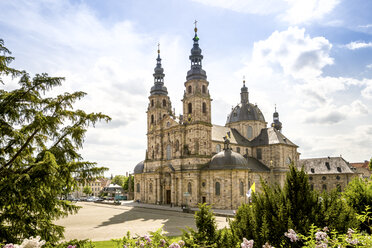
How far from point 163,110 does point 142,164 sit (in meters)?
12.6

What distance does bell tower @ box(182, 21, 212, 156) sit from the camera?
46.9m

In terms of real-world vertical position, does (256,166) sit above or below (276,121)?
below

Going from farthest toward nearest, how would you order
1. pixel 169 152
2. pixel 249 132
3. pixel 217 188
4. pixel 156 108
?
pixel 249 132 → pixel 156 108 → pixel 169 152 → pixel 217 188

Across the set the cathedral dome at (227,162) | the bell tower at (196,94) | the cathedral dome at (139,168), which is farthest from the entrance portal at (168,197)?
the bell tower at (196,94)

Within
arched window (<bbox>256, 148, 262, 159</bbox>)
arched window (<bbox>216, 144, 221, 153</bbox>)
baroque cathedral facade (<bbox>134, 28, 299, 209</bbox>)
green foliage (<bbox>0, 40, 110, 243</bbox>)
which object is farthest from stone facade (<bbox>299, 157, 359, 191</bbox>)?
green foliage (<bbox>0, 40, 110, 243</bbox>)

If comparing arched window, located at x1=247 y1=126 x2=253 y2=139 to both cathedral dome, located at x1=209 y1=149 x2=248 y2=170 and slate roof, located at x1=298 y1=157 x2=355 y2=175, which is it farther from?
cathedral dome, located at x1=209 y1=149 x2=248 y2=170

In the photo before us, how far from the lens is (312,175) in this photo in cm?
6506

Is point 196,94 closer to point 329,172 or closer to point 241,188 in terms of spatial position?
point 241,188

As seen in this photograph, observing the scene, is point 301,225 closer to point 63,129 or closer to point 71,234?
point 63,129

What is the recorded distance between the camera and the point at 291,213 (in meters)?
9.32

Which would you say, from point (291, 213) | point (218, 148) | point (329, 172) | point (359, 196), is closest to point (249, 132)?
point (218, 148)

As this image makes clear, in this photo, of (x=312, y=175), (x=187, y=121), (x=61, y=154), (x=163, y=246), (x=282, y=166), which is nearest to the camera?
(x=163, y=246)

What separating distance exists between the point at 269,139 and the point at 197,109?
18.9 m

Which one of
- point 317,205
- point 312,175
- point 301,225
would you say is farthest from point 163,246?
point 312,175
